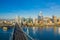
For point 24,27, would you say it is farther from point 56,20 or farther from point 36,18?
point 56,20

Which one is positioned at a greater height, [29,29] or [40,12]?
[40,12]

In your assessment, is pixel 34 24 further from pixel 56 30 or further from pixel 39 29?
pixel 56 30

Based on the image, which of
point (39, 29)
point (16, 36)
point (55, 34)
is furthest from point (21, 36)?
point (55, 34)

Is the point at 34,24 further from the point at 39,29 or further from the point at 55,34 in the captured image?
the point at 55,34

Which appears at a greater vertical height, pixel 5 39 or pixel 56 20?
pixel 56 20

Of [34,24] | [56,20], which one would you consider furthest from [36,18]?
[56,20]

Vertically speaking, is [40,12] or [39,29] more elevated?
[40,12]

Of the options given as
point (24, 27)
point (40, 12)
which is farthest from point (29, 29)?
point (40, 12)

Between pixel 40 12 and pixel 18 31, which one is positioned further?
pixel 18 31
